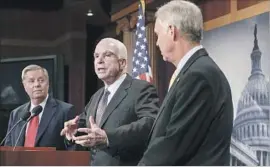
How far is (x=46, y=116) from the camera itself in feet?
11.3

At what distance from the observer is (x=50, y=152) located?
2447 millimetres

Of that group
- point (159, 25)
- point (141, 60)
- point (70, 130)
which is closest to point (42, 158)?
point (70, 130)

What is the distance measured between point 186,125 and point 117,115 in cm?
89

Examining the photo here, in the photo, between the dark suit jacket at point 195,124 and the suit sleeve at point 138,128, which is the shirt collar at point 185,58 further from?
the suit sleeve at point 138,128

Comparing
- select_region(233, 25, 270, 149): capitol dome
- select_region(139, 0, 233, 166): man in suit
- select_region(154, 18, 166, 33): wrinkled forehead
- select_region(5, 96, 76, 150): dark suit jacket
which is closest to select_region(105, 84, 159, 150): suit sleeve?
select_region(139, 0, 233, 166): man in suit

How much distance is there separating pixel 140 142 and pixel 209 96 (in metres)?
0.80

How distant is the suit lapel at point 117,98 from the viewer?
8.84 ft

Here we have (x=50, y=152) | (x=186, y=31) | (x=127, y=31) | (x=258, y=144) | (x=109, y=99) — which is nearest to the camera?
(x=186, y=31)

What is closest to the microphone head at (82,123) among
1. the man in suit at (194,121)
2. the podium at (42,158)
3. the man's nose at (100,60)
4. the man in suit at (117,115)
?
the man in suit at (117,115)

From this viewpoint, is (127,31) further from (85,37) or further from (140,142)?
(140,142)

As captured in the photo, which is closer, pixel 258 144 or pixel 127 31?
pixel 258 144

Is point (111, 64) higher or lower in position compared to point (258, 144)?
higher

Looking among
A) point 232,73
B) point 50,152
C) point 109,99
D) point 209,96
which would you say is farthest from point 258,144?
point 209,96

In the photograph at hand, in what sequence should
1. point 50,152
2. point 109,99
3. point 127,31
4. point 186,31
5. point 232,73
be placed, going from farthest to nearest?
point 127,31
point 232,73
point 109,99
point 50,152
point 186,31
